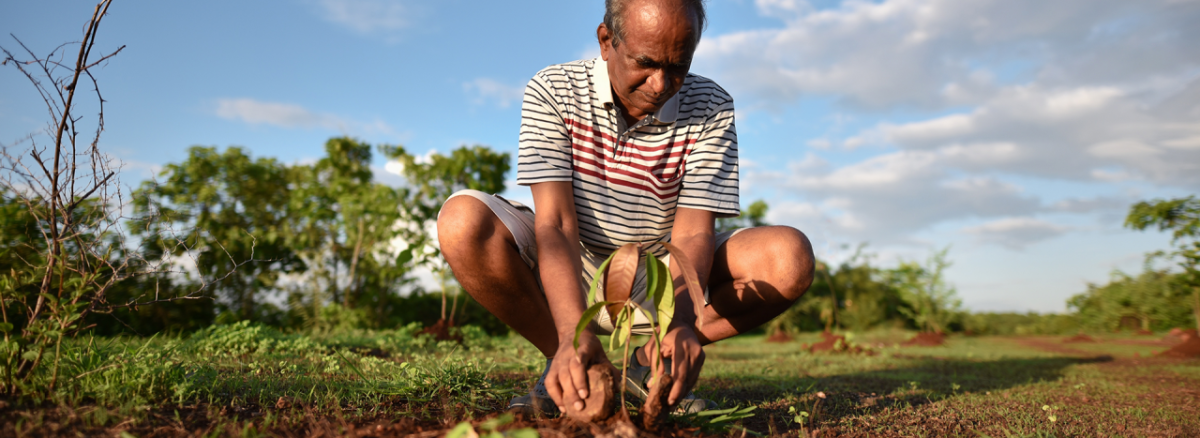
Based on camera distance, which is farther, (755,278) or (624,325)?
(755,278)

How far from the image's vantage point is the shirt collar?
2.33m

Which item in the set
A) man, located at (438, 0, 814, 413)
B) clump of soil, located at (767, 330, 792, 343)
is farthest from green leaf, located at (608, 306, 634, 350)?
clump of soil, located at (767, 330, 792, 343)

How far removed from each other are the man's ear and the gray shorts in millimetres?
675

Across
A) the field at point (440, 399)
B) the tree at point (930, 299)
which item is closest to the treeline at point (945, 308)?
the tree at point (930, 299)

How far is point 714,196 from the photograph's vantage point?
2361 mm

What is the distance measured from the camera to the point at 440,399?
77.9 inches

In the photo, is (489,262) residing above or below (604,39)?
below

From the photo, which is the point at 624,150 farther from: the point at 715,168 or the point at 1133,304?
the point at 1133,304

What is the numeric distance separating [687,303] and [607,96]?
0.87 meters

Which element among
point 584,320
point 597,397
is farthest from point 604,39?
point 597,397

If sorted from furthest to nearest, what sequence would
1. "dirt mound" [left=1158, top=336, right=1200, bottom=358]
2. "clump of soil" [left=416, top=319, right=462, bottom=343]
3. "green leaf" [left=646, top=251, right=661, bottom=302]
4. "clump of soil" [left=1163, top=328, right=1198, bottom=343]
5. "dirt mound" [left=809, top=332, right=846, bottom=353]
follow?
"clump of soil" [left=1163, top=328, right=1198, bottom=343] < "dirt mound" [left=809, top=332, right=846, bottom=353] < "dirt mound" [left=1158, top=336, right=1200, bottom=358] < "clump of soil" [left=416, top=319, right=462, bottom=343] < "green leaf" [left=646, top=251, right=661, bottom=302]

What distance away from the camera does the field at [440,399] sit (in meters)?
1.47

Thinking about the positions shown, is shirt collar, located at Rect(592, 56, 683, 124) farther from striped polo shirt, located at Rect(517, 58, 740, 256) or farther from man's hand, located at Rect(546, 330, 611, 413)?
man's hand, located at Rect(546, 330, 611, 413)

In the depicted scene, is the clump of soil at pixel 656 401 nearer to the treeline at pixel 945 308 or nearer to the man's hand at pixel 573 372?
the man's hand at pixel 573 372
